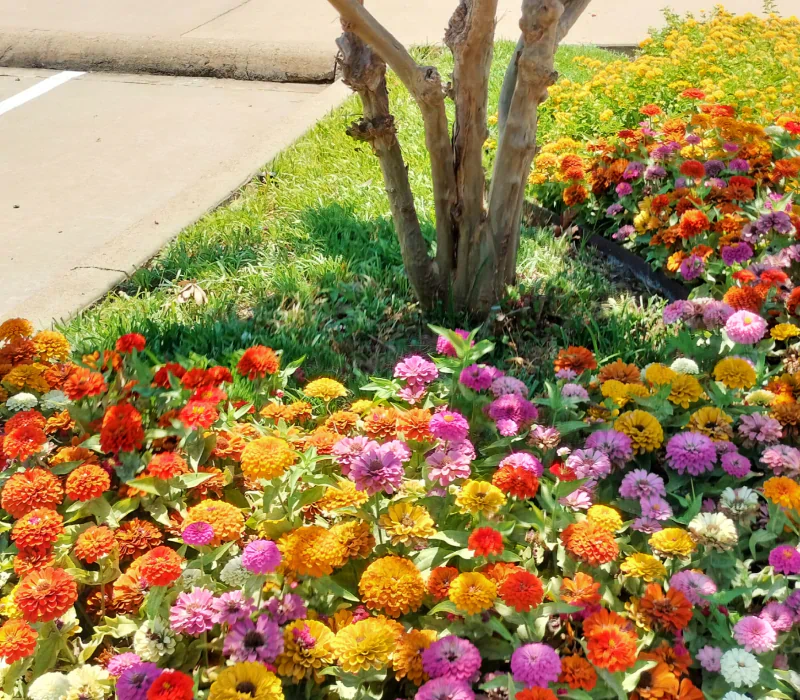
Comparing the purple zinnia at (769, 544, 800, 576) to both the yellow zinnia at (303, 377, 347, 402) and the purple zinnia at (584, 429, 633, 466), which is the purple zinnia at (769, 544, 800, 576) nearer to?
the purple zinnia at (584, 429, 633, 466)

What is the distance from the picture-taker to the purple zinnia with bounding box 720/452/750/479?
216 centimetres

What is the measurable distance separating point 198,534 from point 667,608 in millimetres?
1004

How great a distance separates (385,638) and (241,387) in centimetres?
120

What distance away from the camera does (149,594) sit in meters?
1.83

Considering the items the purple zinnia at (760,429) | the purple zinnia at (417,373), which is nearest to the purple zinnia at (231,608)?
the purple zinnia at (417,373)

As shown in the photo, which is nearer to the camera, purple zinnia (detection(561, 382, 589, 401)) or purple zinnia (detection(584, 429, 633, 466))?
purple zinnia (detection(584, 429, 633, 466))

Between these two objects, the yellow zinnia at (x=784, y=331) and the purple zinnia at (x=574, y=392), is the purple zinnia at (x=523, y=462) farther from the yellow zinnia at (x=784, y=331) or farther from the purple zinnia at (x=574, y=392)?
the yellow zinnia at (x=784, y=331)

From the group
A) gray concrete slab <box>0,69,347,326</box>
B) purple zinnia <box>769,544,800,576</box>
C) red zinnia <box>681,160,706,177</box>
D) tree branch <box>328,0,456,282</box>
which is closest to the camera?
purple zinnia <box>769,544,800,576</box>

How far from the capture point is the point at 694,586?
1.83 meters

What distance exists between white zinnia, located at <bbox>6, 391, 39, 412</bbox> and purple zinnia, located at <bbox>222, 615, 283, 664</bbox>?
107 cm

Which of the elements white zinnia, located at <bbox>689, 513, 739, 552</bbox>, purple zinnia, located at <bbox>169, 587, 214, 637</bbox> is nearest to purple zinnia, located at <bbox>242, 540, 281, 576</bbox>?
purple zinnia, located at <bbox>169, 587, 214, 637</bbox>

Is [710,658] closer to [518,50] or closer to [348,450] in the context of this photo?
[348,450]

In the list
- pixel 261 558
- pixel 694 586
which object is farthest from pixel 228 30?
pixel 694 586

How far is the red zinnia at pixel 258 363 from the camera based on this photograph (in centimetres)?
244
